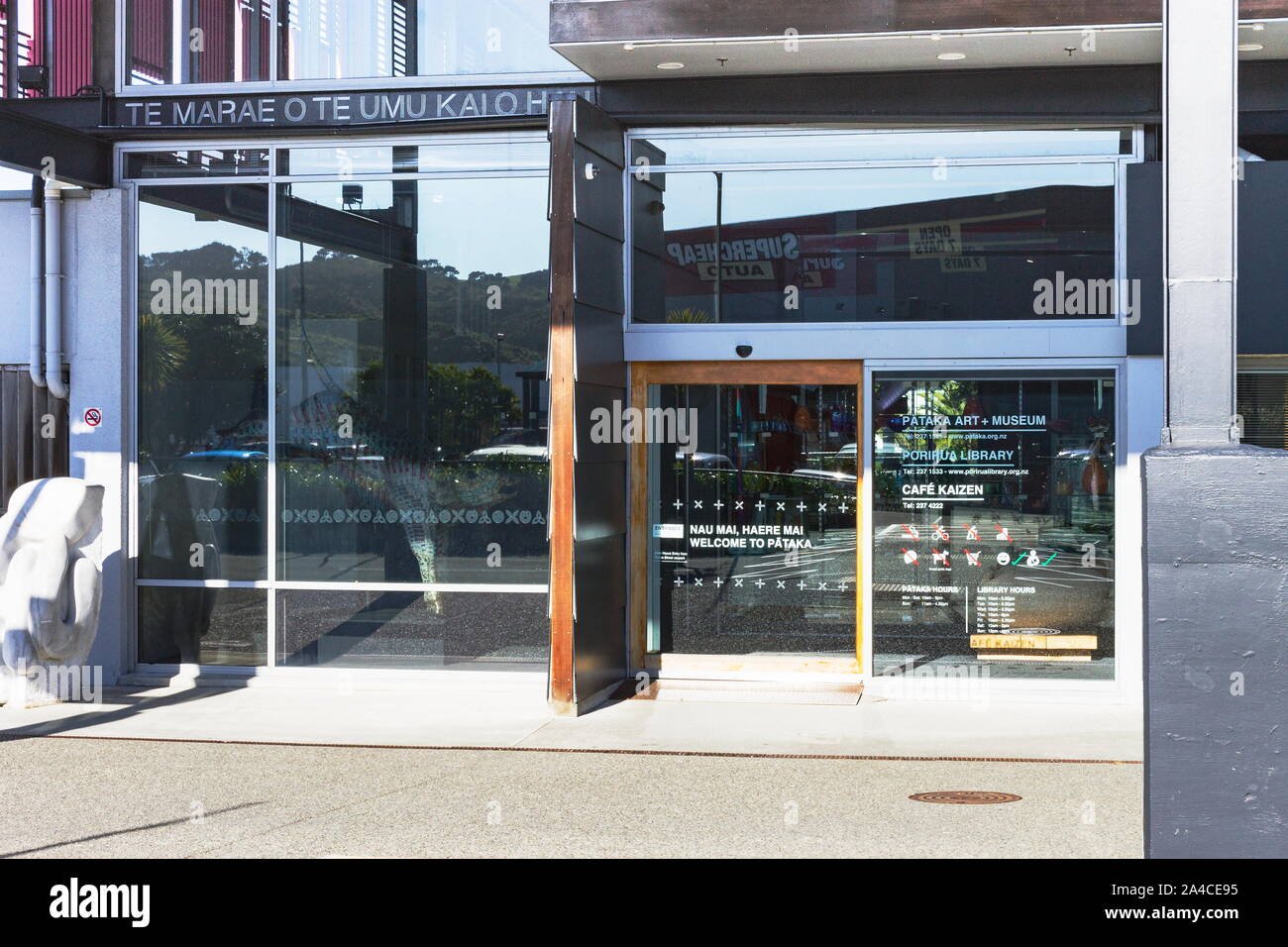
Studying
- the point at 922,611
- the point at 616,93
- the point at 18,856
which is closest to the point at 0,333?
the point at 616,93

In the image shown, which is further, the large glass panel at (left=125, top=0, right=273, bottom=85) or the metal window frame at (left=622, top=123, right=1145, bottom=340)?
the large glass panel at (left=125, top=0, right=273, bottom=85)

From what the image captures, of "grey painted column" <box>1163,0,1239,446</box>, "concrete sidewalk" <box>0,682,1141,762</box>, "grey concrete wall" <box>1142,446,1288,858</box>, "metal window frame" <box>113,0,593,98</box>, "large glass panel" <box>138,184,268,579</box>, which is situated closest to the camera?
"grey concrete wall" <box>1142,446,1288,858</box>

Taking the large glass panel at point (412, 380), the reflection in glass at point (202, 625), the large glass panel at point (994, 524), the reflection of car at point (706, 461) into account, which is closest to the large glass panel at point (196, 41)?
the large glass panel at point (412, 380)

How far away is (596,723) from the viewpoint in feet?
28.7

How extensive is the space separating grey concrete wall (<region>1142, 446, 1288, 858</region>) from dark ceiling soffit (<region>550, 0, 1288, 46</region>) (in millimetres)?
5193

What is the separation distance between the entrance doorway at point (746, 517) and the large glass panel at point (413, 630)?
82cm

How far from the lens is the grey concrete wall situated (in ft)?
12.2

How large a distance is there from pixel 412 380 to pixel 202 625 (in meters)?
2.42

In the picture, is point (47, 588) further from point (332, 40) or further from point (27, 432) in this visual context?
point (332, 40)

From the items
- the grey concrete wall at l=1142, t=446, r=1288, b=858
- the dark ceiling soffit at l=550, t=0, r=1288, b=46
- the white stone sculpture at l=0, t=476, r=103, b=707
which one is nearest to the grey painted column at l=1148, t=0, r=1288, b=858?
the grey concrete wall at l=1142, t=446, r=1288, b=858

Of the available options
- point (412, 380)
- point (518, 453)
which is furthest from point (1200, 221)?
point (412, 380)

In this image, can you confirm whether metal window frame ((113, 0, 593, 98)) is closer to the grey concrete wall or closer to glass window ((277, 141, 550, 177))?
glass window ((277, 141, 550, 177))

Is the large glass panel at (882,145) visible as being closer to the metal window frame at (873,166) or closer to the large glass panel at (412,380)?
the metal window frame at (873,166)

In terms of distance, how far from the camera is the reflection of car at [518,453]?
32.3 ft
